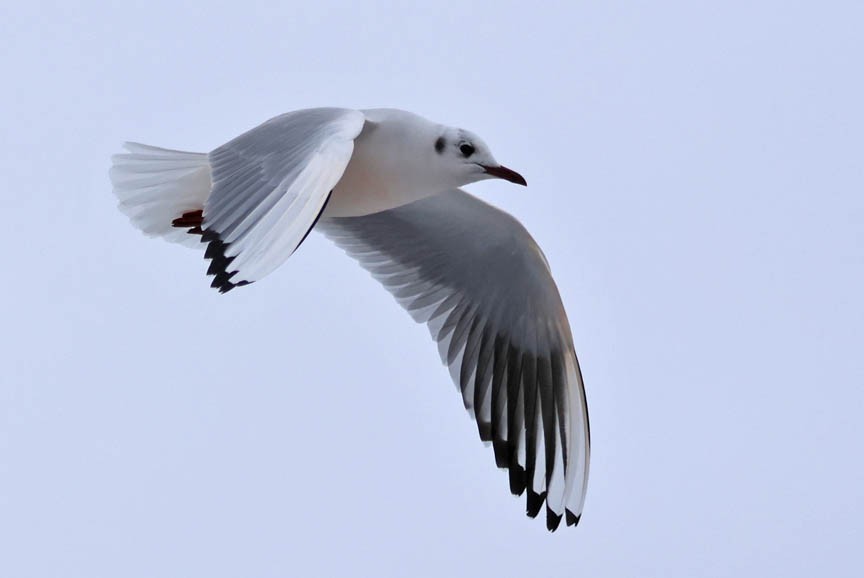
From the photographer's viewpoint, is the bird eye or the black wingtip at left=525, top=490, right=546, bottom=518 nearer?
the bird eye

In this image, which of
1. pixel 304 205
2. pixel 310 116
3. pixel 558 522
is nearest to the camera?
pixel 304 205

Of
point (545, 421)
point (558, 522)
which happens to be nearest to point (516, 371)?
point (545, 421)

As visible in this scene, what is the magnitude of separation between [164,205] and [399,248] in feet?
3.01

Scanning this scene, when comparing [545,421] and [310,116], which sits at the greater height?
[310,116]

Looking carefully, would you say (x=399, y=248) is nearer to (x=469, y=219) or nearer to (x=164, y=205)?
(x=469, y=219)

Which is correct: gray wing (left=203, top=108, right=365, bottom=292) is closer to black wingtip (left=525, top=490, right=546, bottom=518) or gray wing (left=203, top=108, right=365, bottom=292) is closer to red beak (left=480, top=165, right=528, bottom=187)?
red beak (left=480, top=165, right=528, bottom=187)

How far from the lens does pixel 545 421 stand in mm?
5883

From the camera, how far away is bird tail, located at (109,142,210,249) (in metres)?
5.68

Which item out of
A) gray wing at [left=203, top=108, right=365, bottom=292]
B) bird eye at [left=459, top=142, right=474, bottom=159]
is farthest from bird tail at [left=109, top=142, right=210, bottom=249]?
bird eye at [left=459, top=142, right=474, bottom=159]

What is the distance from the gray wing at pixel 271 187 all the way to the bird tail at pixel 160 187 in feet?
2.05

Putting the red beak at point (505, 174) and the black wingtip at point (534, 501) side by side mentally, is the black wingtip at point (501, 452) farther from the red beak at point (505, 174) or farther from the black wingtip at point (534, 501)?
the red beak at point (505, 174)

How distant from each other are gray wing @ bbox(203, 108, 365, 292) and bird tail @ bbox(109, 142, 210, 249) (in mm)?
625

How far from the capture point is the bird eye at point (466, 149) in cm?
523

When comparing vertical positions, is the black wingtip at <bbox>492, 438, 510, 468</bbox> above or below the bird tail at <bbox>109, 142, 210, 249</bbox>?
below
